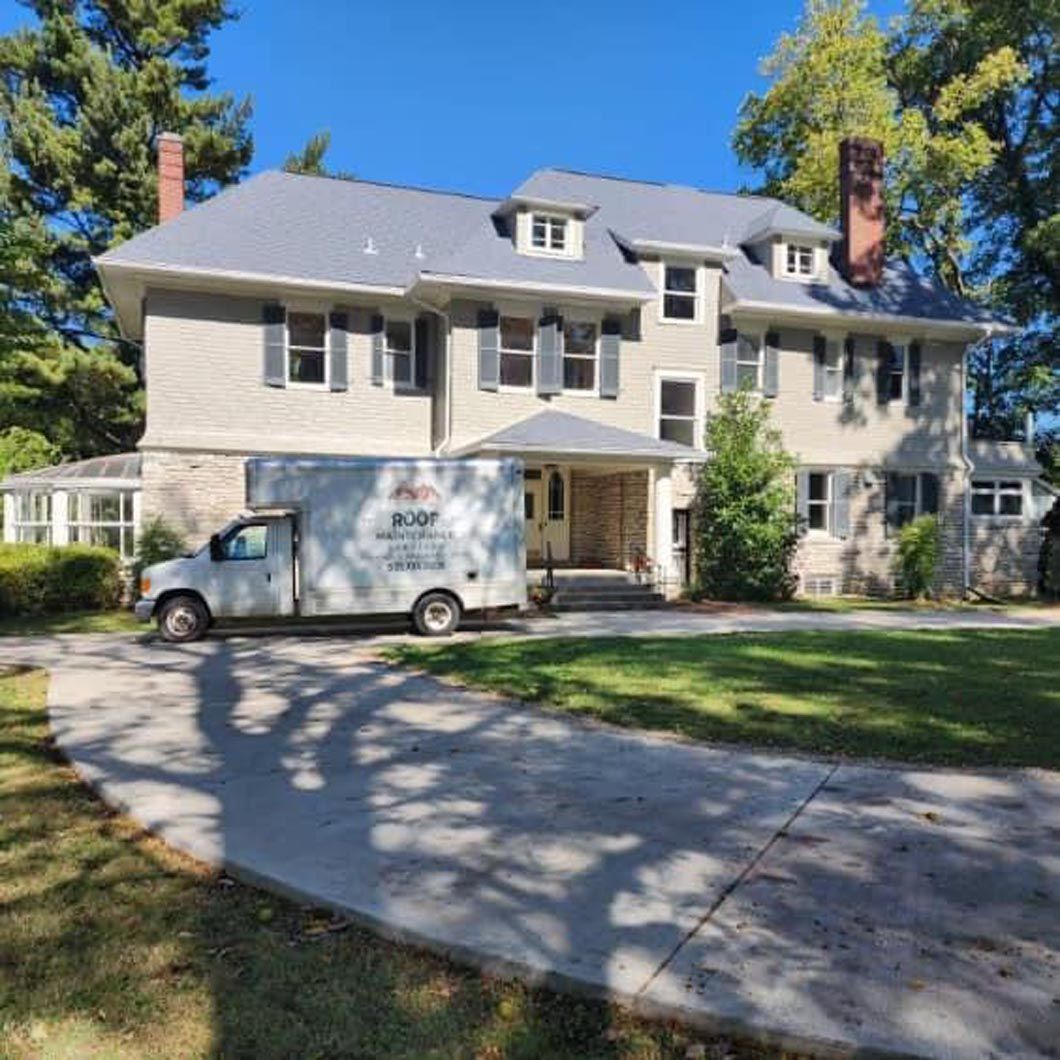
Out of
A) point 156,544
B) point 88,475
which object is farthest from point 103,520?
point 156,544

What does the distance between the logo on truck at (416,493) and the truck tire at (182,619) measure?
10.6 ft

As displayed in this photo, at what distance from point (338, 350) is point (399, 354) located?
1362 mm

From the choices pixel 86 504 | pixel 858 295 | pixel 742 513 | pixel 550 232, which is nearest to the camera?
pixel 86 504

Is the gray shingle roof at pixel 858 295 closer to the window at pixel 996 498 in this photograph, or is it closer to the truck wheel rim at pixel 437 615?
the window at pixel 996 498

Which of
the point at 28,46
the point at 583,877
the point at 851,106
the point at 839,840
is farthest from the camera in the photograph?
the point at 851,106

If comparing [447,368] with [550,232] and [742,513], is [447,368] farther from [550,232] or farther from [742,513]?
[742,513]

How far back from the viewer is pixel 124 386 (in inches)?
1132

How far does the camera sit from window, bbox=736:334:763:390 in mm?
22109

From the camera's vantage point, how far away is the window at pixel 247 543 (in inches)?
534

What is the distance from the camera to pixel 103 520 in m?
19.9

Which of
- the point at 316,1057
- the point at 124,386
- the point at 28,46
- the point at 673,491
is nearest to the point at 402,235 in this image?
the point at 673,491

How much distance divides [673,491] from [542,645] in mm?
10039

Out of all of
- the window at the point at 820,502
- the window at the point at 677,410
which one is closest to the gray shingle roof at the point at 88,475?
the window at the point at 677,410

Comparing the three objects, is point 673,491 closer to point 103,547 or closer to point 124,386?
point 103,547
